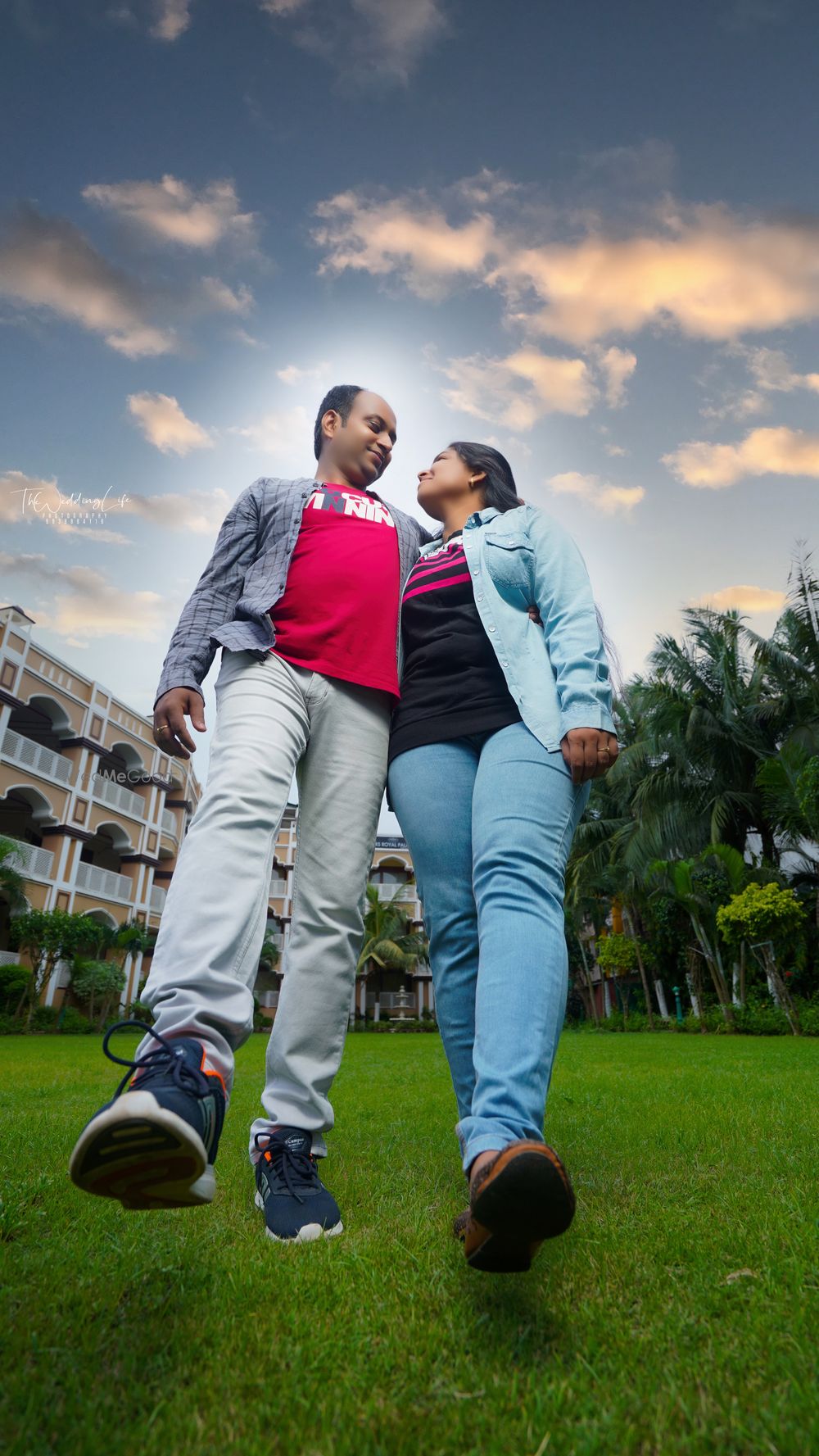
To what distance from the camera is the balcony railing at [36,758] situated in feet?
85.6

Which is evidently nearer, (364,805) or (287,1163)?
(287,1163)

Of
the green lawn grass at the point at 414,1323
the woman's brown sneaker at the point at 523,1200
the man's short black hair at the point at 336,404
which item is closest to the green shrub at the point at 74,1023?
the green lawn grass at the point at 414,1323

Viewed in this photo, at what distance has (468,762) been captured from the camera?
2.16 m

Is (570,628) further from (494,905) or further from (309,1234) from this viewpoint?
(309,1234)

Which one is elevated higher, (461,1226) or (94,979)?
(94,979)

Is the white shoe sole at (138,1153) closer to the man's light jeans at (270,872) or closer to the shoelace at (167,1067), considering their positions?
the shoelace at (167,1067)

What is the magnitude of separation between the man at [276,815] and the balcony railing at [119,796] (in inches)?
1192

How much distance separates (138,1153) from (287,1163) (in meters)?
0.83

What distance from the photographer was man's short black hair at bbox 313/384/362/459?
310 centimetres

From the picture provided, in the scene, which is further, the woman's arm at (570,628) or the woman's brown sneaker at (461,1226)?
the woman's arm at (570,628)

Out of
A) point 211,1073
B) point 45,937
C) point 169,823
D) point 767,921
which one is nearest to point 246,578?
point 211,1073

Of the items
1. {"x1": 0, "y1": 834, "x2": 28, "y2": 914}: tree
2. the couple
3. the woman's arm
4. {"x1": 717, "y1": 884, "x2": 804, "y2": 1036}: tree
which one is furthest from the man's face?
{"x1": 0, "y1": 834, "x2": 28, "y2": 914}: tree

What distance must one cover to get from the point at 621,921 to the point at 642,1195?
28489 mm

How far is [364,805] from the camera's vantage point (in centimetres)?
237
